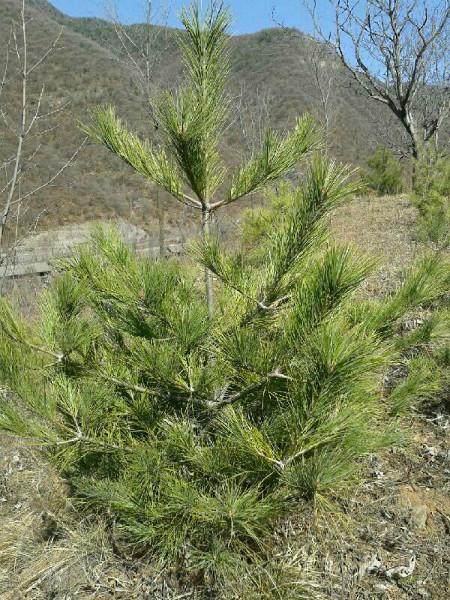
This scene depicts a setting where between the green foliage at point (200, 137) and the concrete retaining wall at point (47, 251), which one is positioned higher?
the green foliage at point (200, 137)

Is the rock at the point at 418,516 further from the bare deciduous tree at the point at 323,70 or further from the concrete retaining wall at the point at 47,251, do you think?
the bare deciduous tree at the point at 323,70

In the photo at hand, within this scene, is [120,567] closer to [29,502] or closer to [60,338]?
[29,502]

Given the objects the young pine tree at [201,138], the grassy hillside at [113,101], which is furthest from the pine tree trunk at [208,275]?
the grassy hillside at [113,101]

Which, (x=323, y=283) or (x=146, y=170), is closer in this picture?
(x=323, y=283)

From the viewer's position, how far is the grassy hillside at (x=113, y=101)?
57.4 feet

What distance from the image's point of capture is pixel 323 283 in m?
1.43

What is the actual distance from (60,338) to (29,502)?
1.48 meters

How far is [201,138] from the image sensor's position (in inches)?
68.5

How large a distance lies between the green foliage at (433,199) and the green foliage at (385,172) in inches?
332

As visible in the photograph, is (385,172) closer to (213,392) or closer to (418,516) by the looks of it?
(418,516)

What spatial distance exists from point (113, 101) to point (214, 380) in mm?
11202

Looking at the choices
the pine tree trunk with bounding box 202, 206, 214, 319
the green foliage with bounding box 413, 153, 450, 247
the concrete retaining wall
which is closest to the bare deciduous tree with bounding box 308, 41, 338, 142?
the green foliage with bounding box 413, 153, 450, 247

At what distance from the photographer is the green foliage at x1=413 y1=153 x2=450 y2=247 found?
4957mm

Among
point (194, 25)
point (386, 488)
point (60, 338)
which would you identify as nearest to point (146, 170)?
point (194, 25)
